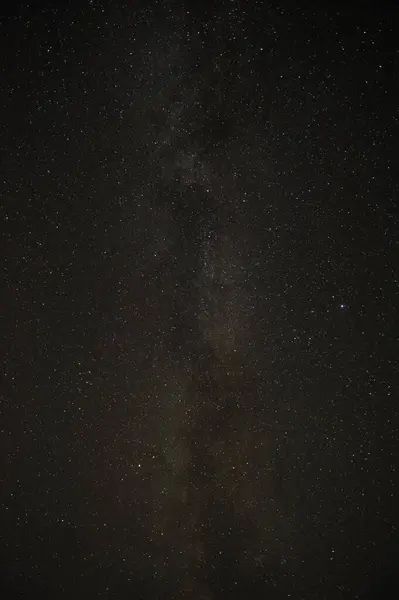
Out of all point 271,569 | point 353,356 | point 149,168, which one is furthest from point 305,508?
point 149,168

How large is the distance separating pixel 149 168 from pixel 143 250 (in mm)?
134

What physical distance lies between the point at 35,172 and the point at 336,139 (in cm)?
49

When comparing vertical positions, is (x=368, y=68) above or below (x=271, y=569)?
above

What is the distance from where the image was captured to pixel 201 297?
0.85 metres

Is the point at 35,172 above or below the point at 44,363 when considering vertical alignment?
above

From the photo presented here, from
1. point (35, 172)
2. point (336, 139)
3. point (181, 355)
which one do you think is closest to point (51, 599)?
point (181, 355)

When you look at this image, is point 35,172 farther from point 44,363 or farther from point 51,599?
point 51,599

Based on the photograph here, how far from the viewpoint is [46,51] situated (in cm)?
83

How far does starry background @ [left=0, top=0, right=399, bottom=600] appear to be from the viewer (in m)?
0.81

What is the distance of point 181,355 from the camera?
2.82 ft

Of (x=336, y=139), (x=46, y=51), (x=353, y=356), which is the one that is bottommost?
A: (x=353, y=356)

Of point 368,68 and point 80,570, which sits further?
point 80,570

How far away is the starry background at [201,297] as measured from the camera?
81 cm

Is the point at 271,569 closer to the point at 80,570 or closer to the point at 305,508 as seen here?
the point at 305,508
